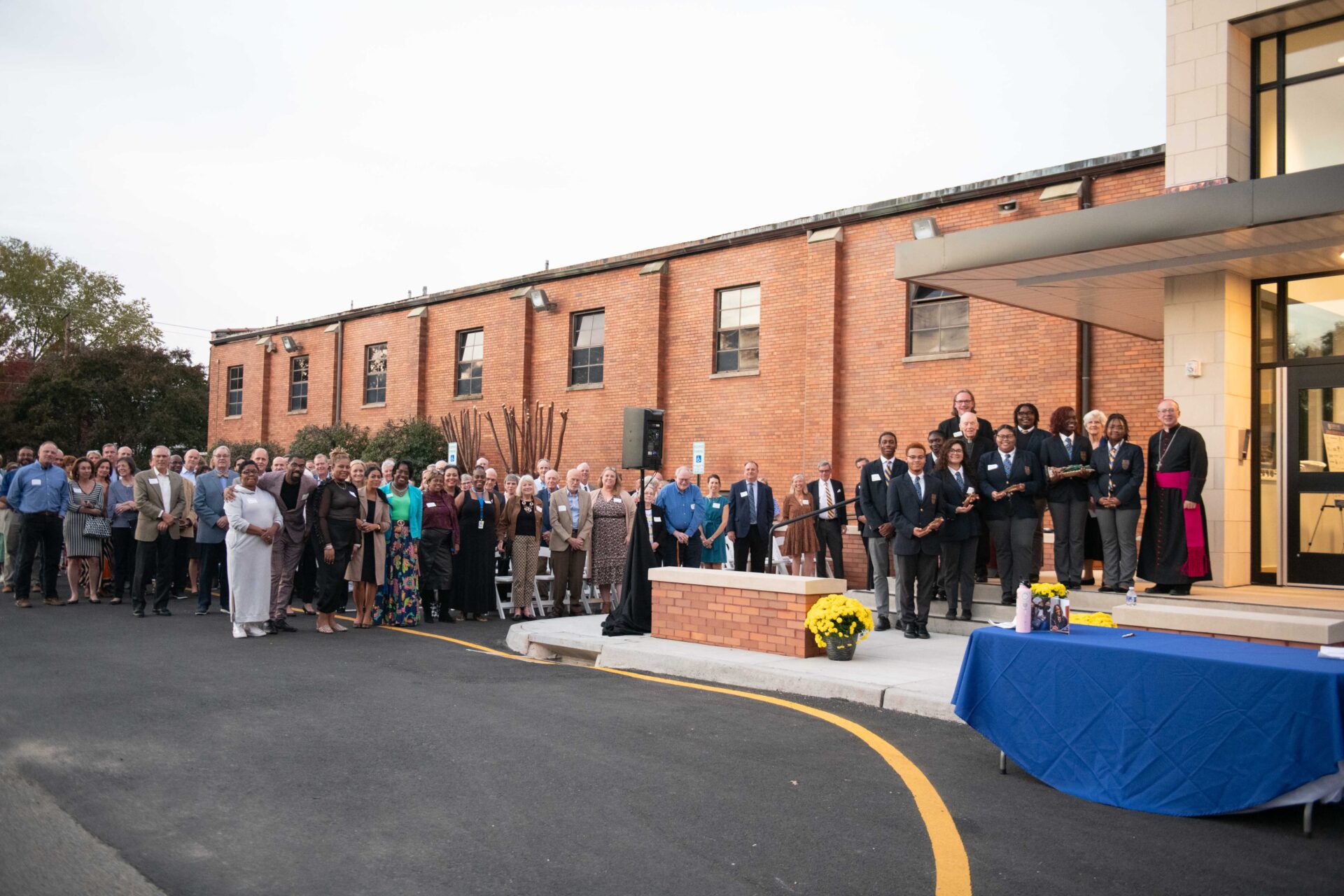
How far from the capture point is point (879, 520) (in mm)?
11078

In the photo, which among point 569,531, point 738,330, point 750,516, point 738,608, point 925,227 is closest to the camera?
point 738,608

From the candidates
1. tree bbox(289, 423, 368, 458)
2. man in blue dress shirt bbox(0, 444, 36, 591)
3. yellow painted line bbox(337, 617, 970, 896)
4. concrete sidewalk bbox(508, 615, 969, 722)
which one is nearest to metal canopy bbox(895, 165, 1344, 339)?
concrete sidewalk bbox(508, 615, 969, 722)

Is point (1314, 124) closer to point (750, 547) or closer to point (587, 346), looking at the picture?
point (750, 547)

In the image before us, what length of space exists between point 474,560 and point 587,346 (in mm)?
13439

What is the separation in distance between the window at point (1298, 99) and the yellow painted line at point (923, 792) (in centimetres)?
865

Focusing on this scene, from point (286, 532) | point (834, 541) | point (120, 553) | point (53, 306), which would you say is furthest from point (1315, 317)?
point (53, 306)

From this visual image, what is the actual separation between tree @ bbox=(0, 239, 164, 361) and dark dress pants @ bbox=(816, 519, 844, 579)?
168 feet

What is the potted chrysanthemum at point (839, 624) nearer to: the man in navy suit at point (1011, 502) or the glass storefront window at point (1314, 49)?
the man in navy suit at point (1011, 502)

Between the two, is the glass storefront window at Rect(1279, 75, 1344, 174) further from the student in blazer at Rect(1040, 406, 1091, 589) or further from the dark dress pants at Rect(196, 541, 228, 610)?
the dark dress pants at Rect(196, 541, 228, 610)

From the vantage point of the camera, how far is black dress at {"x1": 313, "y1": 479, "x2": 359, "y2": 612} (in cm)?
1159

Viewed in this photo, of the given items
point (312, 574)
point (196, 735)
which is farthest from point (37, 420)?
point (196, 735)

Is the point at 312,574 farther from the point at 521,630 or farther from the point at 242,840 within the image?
the point at 242,840

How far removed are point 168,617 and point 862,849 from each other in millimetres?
10681

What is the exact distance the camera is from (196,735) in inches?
253
